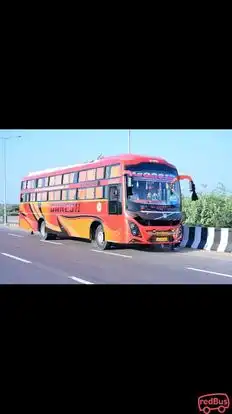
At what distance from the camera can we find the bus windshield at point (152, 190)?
17.2ft

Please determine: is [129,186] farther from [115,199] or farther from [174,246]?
[174,246]

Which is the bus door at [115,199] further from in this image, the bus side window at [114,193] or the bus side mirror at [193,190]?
the bus side mirror at [193,190]

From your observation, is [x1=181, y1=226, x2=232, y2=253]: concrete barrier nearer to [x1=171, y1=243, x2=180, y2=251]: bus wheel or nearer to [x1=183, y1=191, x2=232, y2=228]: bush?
[x1=183, y1=191, x2=232, y2=228]: bush

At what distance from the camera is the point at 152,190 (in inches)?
207

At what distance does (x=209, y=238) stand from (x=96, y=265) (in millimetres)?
2311

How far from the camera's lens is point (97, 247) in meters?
5.54

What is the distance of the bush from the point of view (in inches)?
199
